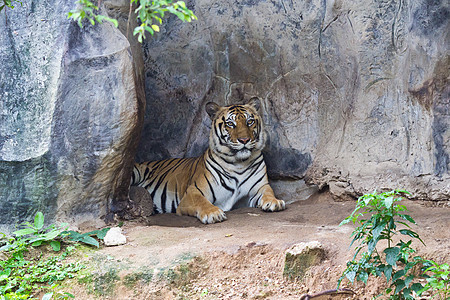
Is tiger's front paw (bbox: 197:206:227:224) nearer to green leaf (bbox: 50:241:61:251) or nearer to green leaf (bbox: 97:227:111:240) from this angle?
green leaf (bbox: 97:227:111:240)

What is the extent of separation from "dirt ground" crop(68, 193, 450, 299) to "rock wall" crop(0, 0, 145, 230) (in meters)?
0.70

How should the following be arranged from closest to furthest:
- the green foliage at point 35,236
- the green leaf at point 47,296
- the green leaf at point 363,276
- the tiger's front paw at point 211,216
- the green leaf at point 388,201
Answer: the green leaf at point 388,201 < the green leaf at point 363,276 < the green leaf at point 47,296 < the green foliage at point 35,236 < the tiger's front paw at point 211,216

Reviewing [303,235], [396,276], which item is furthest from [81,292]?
[396,276]

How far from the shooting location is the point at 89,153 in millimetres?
5133

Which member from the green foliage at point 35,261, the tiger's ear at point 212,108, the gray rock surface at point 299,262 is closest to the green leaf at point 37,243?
the green foliage at point 35,261

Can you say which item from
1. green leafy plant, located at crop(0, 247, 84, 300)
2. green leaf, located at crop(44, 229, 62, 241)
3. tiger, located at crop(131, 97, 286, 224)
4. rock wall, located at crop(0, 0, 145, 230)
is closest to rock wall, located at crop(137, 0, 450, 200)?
tiger, located at crop(131, 97, 286, 224)

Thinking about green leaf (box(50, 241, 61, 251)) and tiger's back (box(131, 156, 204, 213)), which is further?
tiger's back (box(131, 156, 204, 213))

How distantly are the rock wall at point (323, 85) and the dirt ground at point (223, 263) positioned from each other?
95 cm

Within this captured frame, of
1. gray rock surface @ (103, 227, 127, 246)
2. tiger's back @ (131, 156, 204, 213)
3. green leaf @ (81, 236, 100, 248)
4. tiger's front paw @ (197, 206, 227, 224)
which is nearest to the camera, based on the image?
green leaf @ (81, 236, 100, 248)

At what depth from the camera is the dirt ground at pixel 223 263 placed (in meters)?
4.11

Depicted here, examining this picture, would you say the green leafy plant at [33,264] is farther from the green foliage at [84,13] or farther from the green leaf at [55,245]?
the green foliage at [84,13]

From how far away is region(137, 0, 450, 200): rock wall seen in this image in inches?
219

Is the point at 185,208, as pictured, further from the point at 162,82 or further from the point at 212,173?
the point at 162,82

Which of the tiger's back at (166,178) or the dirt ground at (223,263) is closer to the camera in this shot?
the dirt ground at (223,263)
